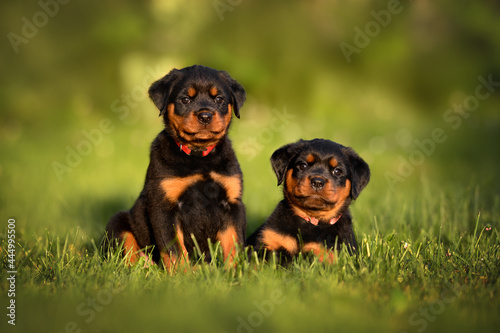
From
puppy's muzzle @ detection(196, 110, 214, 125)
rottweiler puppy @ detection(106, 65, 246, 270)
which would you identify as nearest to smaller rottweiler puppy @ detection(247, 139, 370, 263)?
rottweiler puppy @ detection(106, 65, 246, 270)

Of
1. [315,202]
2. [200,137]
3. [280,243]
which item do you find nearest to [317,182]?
[315,202]

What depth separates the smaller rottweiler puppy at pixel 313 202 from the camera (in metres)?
3.73

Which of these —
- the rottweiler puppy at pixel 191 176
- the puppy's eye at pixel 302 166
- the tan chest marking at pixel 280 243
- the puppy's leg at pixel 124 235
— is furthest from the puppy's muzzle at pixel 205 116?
the puppy's leg at pixel 124 235

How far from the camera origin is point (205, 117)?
3.65 metres

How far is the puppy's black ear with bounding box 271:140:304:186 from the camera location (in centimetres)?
392

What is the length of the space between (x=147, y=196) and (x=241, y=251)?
74 cm

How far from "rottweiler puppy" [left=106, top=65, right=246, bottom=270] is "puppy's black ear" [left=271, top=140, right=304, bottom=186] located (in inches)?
10.6

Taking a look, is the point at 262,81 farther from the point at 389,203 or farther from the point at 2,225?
the point at 2,225

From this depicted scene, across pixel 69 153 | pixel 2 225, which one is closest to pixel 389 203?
pixel 2 225

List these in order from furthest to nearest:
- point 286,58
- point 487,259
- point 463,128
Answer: point 286,58
point 463,128
point 487,259

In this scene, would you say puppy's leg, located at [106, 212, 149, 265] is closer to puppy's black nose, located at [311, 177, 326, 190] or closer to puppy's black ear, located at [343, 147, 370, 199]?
puppy's black nose, located at [311, 177, 326, 190]

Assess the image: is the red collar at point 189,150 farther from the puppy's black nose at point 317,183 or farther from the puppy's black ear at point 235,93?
the puppy's black nose at point 317,183

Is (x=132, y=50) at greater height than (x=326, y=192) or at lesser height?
greater

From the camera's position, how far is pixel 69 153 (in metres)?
8.20
